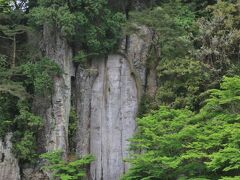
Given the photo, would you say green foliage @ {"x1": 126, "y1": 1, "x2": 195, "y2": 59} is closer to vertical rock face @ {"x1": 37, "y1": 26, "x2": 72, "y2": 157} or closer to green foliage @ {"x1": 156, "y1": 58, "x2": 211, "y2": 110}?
green foliage @ {"x1": 156, "y1": 58, "x2": 211, "y2": 110}

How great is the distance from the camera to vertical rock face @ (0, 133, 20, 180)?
561 inches

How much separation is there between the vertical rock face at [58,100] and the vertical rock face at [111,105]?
588 mm

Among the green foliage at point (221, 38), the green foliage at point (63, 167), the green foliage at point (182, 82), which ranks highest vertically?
the green foliage at point (221, 38)

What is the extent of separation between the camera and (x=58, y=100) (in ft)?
50.4

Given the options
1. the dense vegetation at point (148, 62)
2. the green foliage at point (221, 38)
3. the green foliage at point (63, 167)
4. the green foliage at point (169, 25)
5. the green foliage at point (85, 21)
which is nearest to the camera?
the dense vegetation at point (148, 62)

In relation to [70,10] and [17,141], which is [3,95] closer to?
[17,141]

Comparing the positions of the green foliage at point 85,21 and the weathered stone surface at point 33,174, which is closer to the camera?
the weathered stone surface at point 33,174

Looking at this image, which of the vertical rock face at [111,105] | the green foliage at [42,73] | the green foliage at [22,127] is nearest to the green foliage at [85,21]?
the vertical rock face at [111,105]

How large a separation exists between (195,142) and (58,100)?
5.93 metres

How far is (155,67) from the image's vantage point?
621 inches

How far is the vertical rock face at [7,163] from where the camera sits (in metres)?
14.2

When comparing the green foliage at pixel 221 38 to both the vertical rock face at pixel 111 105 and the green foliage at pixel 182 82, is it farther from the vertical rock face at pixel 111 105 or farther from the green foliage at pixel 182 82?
the vertical rock face at pixel 111 105

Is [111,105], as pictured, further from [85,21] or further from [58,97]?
[85,21]

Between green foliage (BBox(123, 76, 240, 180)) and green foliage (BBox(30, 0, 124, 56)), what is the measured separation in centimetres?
399
